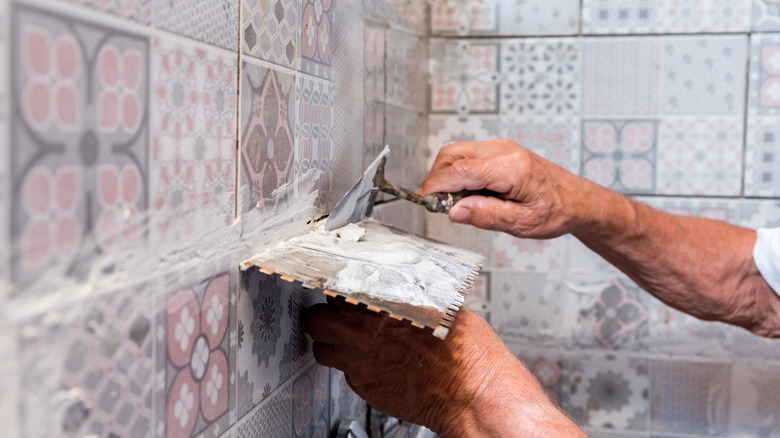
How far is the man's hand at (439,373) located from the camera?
1.91ft

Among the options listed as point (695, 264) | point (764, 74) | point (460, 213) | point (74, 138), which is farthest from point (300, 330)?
point (764, 74)

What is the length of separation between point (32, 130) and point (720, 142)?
125cm

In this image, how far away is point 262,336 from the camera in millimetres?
542

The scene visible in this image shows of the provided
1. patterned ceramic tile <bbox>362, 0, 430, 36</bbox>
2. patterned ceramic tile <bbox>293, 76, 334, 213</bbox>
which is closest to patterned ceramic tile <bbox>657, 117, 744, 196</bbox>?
patterned ceramic tile <bbox>362, 0, 430, 36</bbox>

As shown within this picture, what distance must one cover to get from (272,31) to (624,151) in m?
0.93

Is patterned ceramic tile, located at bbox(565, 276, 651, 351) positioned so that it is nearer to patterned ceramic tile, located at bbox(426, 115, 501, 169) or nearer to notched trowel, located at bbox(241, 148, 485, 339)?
patterned ceramic tile, located at bbox(426, 115, 501, 169)

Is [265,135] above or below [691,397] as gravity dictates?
above

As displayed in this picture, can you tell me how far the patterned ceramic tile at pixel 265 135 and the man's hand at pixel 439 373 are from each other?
0.13 meters

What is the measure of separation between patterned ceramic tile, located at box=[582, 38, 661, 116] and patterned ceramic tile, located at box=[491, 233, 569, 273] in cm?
27

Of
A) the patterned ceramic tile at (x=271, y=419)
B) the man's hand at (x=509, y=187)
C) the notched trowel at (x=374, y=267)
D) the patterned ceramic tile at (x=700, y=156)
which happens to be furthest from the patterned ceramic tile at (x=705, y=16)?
the patterned ceramic tile at (x=271, y=419)

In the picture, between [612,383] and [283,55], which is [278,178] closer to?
[283,55]

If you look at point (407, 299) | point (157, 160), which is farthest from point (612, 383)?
point (157, 160)

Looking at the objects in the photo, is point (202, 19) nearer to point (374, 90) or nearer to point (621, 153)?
point (374, 90)

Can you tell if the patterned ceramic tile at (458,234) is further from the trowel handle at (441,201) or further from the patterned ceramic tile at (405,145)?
the trowel handle at (441,201)
